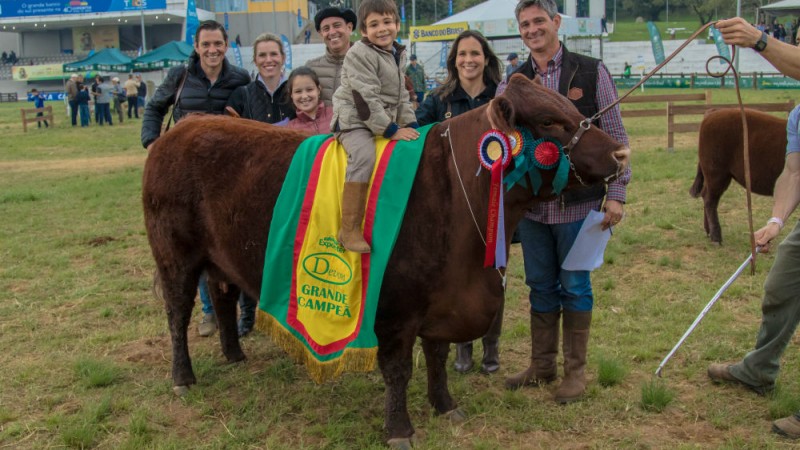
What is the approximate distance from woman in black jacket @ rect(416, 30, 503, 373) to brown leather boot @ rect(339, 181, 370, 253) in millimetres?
1292

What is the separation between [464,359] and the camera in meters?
4.95

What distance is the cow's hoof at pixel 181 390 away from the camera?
4672 mm

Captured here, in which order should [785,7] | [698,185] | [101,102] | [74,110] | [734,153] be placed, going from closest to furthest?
[734,153], [698,185], [74,110], [101,102], [785,7]

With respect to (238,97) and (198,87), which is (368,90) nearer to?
(238,97)

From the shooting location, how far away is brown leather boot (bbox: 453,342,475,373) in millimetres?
4938

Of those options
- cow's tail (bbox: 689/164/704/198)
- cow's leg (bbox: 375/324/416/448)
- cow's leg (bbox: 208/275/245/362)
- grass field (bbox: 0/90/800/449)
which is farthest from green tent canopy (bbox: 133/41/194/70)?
cow's leg (bbox: 375/324/416/448)

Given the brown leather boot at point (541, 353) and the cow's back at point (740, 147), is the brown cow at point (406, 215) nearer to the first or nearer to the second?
the brown leather boot at point (541, 353)

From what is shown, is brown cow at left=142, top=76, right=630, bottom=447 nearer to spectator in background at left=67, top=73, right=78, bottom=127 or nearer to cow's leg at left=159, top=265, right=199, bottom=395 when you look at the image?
cow's leg at left=159, top=265, right=199, bottom=395

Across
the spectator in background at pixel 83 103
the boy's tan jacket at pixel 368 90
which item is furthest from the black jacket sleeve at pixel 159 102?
the spectator in background at pixel 83 103

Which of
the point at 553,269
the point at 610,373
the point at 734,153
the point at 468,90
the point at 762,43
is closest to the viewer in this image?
the point at 762,43

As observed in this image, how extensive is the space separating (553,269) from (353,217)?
4.74 feet

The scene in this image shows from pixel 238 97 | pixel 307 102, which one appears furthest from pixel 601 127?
pixel 238 97

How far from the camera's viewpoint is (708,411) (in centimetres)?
418

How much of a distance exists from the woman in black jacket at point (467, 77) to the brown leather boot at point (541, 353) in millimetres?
1509
